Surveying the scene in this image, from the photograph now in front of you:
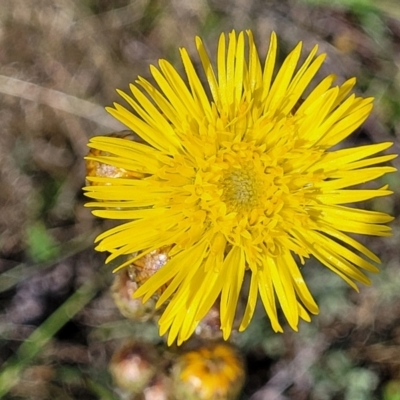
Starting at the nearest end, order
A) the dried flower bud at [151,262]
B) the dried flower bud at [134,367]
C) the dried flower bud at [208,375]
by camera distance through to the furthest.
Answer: the dried flower bud at [151,262]
the dried flower bud at [208,375]
the dried flower bud at [134,367]

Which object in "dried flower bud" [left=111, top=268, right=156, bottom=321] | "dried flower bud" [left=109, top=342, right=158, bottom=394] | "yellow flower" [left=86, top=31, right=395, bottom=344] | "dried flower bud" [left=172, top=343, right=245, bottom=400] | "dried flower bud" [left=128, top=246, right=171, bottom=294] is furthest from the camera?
"dried flower bud" [left=111, top=268, right=156, bottom=321]

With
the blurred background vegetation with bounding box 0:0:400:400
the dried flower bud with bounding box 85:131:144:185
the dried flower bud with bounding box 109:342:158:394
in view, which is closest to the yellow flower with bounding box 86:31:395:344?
the dried flower bud with bounding box 85:131:144:185

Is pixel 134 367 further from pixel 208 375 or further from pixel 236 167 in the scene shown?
pixel 236 167

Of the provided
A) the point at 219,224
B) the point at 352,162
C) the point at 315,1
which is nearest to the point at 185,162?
the point at 219,224

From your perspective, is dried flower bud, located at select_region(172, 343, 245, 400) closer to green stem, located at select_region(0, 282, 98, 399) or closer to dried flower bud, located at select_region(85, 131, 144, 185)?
dried flower bud, located at select_region(85, 131, 144, 185)

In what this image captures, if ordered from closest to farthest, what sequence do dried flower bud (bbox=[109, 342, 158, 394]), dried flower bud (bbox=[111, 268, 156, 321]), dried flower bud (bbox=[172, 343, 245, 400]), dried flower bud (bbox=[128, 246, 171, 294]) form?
dried flower bud (bbox=[128, 246, 171, 294]) < dried flower bud (bbox=[172, 343, 245, 400]) < dried flower bud (bbox=[109, 342, 158, 394]) < dried flower bud (bbox=[111, 268, 156, 321])

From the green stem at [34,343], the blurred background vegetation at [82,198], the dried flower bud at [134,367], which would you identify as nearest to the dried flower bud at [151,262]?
the dried flower bud at [134,367]

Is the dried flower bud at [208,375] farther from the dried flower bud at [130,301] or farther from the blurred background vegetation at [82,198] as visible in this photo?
the blurred background vegetation at [82,198]
